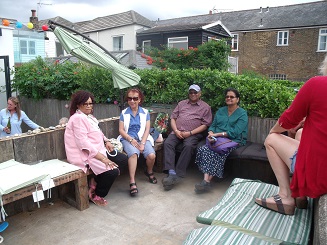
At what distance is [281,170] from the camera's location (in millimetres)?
2449

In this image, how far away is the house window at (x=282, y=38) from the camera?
23788 mm

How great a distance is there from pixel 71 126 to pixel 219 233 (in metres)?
2.36

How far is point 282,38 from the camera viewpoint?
24.0 metres

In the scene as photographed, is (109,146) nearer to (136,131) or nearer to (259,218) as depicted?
(136,131)

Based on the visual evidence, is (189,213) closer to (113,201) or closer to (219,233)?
(113,201)

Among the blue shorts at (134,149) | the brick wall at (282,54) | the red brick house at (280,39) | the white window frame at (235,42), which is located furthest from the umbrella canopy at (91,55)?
the white window frame at (235,42)

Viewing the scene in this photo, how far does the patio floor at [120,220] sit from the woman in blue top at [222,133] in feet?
1.01

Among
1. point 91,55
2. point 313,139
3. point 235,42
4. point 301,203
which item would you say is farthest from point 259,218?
point 235,42

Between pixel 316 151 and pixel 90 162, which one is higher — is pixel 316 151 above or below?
above

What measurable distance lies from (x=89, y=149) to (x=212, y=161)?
1699 mm

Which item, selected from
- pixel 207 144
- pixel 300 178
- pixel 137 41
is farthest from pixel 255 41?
pixel 300 178

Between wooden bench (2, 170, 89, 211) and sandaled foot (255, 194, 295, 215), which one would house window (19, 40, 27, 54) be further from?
sandaled foot (255, 194, 295, 215)

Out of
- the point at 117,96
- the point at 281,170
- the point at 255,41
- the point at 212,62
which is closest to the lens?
the point at 281,170

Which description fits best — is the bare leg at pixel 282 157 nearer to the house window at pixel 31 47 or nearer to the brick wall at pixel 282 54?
the house window at pixel 31 47
